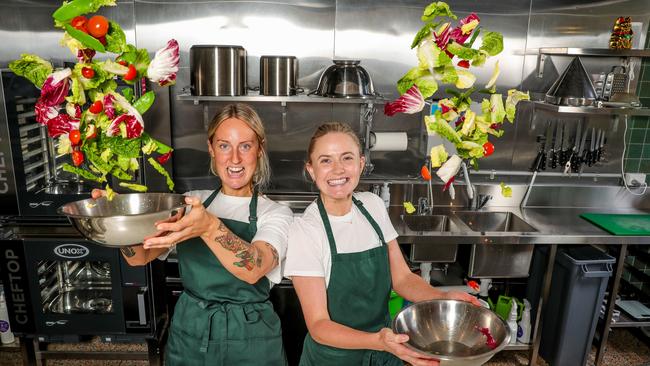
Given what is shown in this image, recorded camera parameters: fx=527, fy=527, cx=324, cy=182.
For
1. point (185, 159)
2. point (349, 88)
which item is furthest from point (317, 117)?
point (185, 159)

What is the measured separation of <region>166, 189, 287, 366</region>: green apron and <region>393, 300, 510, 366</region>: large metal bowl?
0.52 meters

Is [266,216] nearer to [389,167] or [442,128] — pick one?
[442,128]

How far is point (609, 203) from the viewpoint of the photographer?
12.3ft

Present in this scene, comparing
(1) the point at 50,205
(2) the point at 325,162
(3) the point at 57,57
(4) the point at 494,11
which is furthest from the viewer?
(4) the point at 494,11

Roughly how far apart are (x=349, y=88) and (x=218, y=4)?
3.66 feet

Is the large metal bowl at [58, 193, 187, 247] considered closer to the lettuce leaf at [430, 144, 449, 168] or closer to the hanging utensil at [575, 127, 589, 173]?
the lettuce leaf at [430, 144, 449, 168]

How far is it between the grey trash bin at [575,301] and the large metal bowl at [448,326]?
1.80 meters

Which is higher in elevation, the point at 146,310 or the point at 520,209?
the point at 520,209

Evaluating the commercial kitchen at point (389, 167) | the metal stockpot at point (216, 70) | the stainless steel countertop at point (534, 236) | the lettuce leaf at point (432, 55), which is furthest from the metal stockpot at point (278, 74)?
the lettuce leaf at point (432, 55)

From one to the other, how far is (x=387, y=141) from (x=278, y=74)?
2.71 feet

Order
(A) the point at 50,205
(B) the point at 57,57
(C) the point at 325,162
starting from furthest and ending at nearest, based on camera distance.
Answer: (B) the point at 57,57
(A) the point at 50,205
(C) the point at 325,162

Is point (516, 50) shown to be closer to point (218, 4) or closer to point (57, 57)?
point (218, 4)

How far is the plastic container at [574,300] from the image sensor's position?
3.03 metres

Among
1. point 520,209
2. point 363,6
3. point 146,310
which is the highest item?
point 363,6
